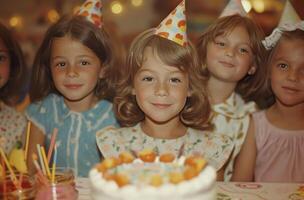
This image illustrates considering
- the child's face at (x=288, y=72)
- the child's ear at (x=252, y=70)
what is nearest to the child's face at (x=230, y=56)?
the child's ear at (x=252, y=70)

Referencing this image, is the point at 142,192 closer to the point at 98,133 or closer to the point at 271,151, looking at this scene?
the point at 98,133

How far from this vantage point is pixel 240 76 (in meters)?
1.79

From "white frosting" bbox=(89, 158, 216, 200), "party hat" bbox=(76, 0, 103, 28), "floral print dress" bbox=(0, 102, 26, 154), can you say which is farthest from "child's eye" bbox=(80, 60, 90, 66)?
"white frosting" bbox=(89, 158, 216, 200)

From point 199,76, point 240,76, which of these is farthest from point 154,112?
point 240,76

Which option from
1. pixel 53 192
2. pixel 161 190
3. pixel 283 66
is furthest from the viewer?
pixel 283 66

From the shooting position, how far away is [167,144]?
68.3 inches

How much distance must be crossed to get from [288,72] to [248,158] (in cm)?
39

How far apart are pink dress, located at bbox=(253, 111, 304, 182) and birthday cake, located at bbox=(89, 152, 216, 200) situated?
29.5 inches

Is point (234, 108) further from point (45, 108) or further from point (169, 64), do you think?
point (45, 108)

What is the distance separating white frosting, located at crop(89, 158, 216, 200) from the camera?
37.4 inches

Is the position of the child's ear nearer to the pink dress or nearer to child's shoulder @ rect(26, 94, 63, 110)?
the pink dress

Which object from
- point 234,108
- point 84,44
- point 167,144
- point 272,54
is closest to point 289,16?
point 272,54

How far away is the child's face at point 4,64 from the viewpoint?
1.88 m

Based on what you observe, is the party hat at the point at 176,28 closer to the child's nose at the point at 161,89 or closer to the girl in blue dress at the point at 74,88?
the child's nose at the point at 161,89
